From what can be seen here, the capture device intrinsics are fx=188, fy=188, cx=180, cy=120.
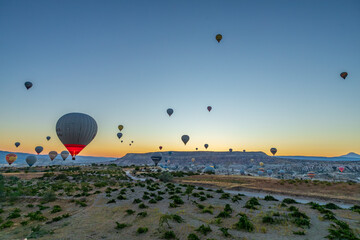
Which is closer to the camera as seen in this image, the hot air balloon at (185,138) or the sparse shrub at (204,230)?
the sparse shrub at (204,230)

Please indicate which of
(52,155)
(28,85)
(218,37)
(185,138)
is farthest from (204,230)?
(52,155)

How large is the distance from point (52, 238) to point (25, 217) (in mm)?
8236

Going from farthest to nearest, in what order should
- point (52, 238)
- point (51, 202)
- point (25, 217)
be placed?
point (51, 202) < point (25, 217) < point (52, 238)

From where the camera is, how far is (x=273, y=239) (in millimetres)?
11023

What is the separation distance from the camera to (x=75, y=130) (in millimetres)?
36219

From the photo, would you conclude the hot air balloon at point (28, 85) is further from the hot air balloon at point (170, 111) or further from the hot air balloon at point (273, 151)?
the hot air balloon at point (273, 151)

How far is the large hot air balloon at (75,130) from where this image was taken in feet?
119

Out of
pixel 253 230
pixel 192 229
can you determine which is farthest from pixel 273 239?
pixel 192 229

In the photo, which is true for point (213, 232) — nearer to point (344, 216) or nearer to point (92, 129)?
point (344, 216)

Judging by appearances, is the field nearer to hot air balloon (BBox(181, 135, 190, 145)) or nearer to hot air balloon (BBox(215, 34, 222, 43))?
hot air balloon (BBox(215, 34, 222, 43))

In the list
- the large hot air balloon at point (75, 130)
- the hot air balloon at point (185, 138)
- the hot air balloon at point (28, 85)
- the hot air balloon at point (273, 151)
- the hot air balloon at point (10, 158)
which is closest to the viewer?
the large hot air balloon at point (75, 130)

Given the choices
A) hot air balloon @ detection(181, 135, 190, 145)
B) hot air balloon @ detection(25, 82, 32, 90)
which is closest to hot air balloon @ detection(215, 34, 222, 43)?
hot air balloon @ detection(181, 135, 190, 145)

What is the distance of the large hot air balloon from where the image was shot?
36.2 metres

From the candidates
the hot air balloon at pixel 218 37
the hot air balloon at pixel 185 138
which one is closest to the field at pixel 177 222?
the hot air balloon at pixel 218 37
